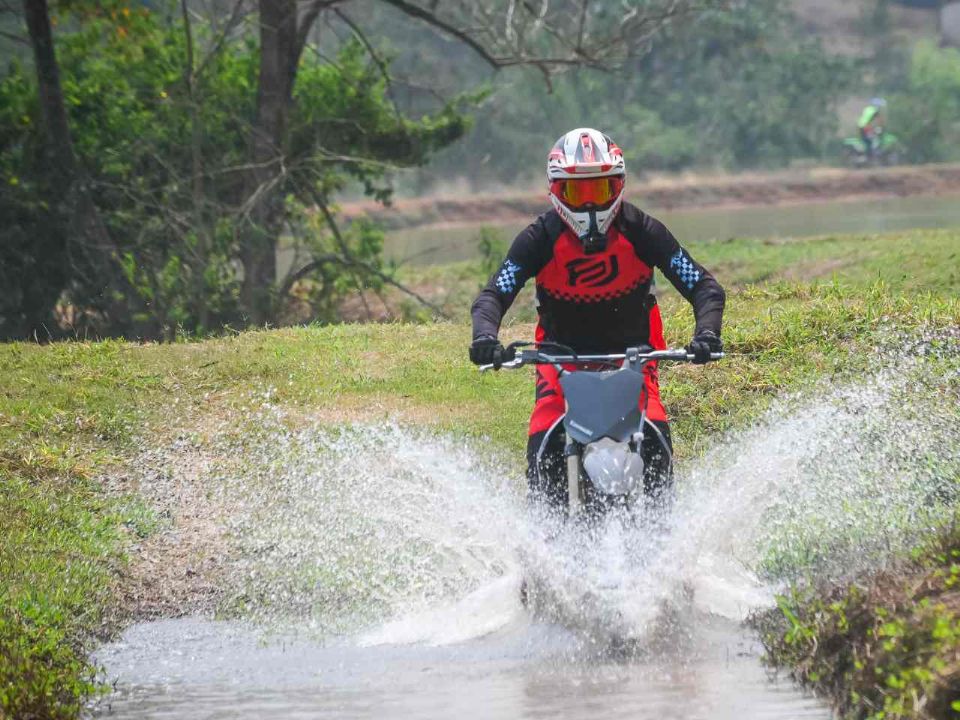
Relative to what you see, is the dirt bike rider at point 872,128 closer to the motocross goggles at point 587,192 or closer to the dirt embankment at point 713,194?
the dirt embankment at point 713,194

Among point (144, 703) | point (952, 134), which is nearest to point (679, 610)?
point (144, 703)

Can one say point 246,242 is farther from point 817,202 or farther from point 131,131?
point 817,202

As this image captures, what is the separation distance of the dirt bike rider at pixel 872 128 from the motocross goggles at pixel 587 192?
166 feet

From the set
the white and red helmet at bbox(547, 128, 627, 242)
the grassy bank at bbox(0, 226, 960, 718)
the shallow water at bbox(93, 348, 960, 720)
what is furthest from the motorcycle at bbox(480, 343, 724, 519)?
the grassy bank at bbox(0, 226, 960, 718)

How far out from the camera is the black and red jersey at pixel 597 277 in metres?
7.39

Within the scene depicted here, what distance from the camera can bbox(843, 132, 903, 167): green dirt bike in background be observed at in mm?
55969

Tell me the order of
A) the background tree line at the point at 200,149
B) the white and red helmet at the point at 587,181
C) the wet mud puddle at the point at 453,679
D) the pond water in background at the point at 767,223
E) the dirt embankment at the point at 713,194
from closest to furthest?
the wet mud puddle at the point at 453,679 → the white and red helmet at the point at 587,181 → the background tree line at the point at 200,149 → the pond water in background at the point at 767,223 → the dirt embankment at the point at 713,194

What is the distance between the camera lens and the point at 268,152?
2069cm

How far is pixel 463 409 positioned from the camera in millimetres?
10953

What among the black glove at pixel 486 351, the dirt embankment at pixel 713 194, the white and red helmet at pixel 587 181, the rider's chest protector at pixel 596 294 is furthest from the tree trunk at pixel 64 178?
the dirt embankment at pixel 713 194

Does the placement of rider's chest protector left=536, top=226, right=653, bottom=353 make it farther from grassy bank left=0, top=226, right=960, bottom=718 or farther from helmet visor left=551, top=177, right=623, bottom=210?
grassy bank left=0, top=226, right=960, bottom=718

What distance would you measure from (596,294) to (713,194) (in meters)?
46.4

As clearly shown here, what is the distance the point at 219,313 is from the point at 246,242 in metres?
0.92

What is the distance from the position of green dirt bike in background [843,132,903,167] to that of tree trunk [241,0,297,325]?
126 feet
